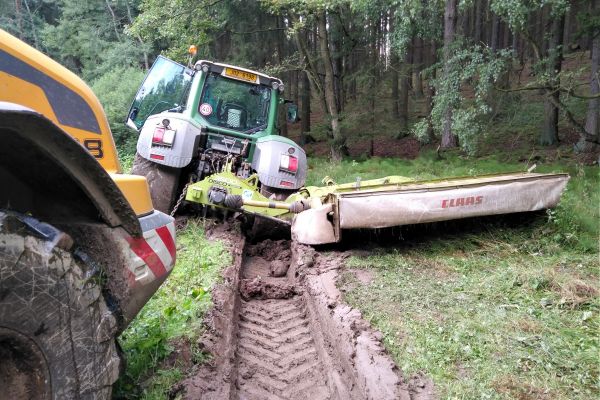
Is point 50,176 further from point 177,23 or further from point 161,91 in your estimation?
point 177,23

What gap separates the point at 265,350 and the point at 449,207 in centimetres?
237

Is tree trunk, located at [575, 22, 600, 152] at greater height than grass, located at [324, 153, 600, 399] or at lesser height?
greater

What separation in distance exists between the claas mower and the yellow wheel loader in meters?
2.93

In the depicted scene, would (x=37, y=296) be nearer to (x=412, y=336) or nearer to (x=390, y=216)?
(x=412, y=336)

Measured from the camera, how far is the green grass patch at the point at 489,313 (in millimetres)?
2740

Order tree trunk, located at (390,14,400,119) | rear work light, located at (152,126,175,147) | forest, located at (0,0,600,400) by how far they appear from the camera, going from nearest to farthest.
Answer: forest, located at (0,0,600,400) → rear work light, located at (152,126,175,147) → tree trunk, located at (390,14,400,119)

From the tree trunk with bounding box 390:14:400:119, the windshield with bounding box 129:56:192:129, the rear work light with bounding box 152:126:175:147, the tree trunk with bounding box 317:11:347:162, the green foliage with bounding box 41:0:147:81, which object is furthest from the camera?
the green foliage with bounding box 41:0:147:81

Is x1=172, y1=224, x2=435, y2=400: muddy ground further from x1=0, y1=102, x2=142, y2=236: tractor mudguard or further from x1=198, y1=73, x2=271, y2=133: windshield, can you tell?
x1=198, y1=73, x2=271, y2=133: windshield

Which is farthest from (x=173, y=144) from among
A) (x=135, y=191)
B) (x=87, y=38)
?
(x=87, y=38)

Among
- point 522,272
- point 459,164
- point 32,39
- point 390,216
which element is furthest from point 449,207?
point 32,39

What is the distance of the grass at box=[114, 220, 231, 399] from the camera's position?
2830 mm

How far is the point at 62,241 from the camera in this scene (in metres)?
1.79

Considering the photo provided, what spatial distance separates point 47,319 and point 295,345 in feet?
7.77

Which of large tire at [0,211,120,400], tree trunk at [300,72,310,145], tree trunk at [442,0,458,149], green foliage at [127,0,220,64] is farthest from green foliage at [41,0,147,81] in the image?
large tire at [0,211,120,400]
